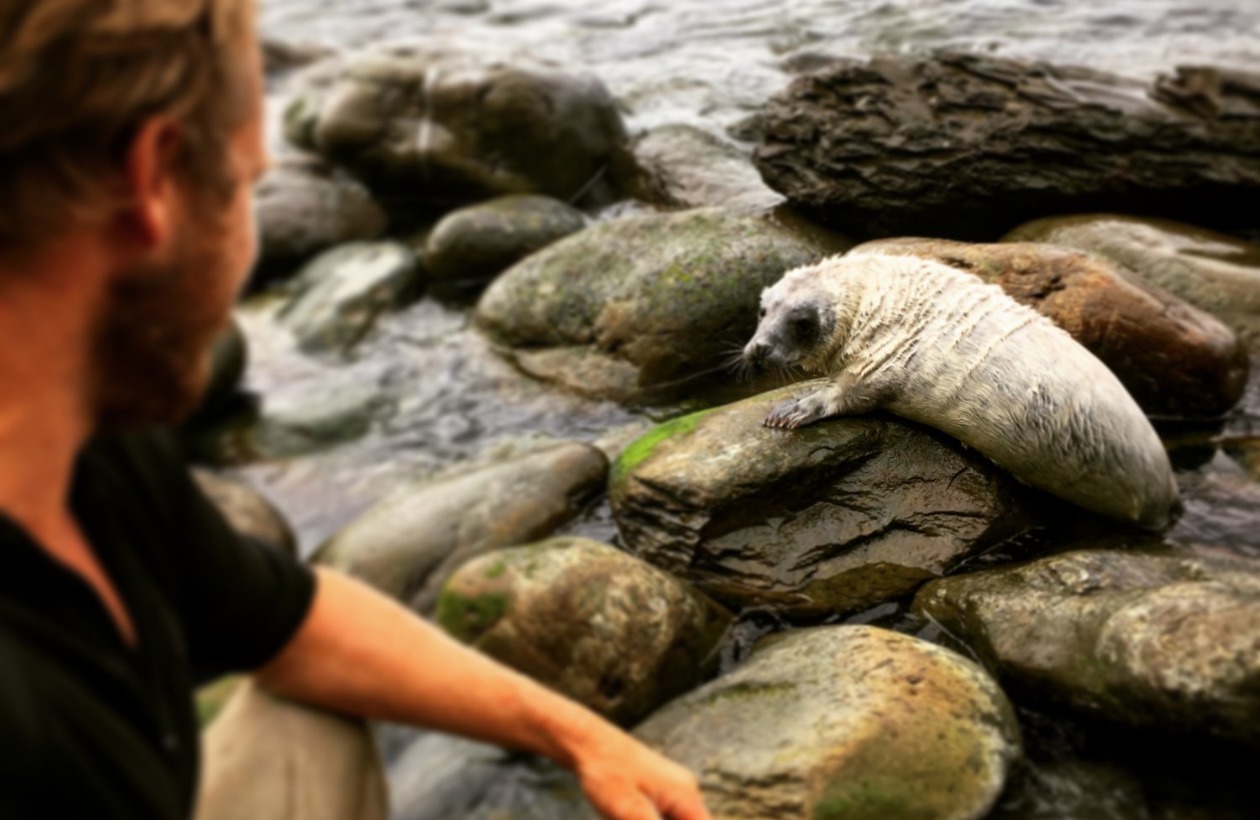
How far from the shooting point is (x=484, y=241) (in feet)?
24.3

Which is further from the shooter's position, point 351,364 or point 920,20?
point 920,20

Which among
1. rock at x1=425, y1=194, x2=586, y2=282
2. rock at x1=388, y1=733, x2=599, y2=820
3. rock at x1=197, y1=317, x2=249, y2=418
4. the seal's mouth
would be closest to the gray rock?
rock at x1=197, y1=317, x2=249, y2=418

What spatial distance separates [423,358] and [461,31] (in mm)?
7522

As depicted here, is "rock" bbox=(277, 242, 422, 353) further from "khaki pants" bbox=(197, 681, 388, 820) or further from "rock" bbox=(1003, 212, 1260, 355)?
"khaki pants" bbox=(197, 681, 388, 820)

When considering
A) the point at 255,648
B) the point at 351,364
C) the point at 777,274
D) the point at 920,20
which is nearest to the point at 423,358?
the point at 351,364

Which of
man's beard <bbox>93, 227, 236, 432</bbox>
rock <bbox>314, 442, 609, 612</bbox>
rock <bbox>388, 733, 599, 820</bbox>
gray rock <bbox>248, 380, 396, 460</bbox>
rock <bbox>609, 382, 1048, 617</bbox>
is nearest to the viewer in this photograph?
man's beard <bbox>93, 227, 236, 432</bbox>

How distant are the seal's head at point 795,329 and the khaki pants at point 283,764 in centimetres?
317

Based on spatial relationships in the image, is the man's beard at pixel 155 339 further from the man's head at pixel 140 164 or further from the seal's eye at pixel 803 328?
the seal's eye at pixel 803 328

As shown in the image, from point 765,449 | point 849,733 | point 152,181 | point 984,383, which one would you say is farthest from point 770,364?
point 152,181

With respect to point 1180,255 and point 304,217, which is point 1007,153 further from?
point 304,217

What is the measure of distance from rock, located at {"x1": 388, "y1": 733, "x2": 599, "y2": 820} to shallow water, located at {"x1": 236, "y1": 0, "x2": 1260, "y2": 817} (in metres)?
1.13

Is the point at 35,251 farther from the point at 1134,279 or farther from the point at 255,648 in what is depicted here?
the point at 1134,279

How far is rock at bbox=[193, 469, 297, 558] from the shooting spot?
3.93 m

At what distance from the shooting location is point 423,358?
20.8 ft
